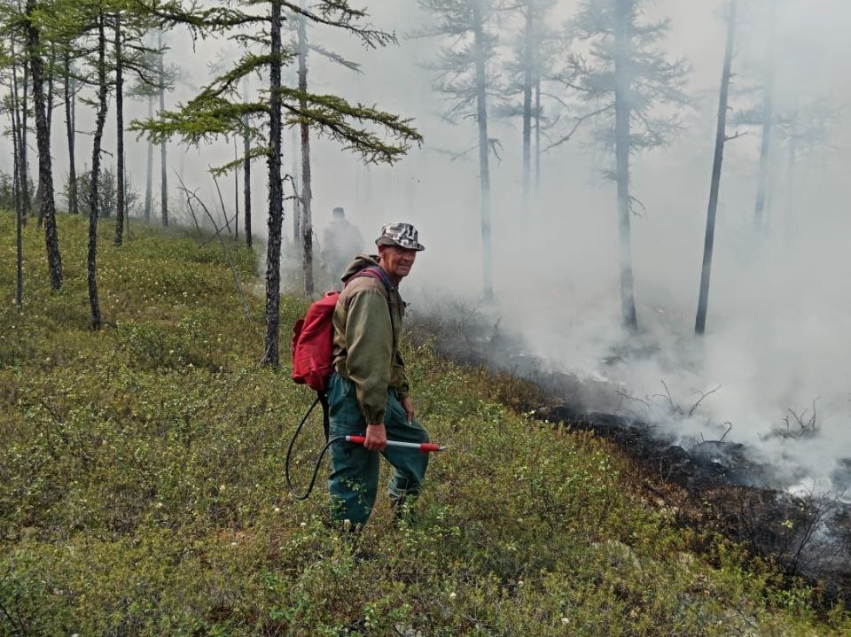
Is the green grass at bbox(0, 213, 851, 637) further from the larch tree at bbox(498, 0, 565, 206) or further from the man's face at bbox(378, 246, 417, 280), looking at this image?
the larch tree at bbox(498, 0, 565, 206)

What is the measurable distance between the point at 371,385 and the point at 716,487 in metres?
6.02

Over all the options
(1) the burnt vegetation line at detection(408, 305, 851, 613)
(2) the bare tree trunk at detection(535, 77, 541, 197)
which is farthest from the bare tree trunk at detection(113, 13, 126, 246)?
(2) the bare tree trunk at detection(535, 77, 541, 197)

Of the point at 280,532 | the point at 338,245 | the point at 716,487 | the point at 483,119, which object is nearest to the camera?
the point at 280,532

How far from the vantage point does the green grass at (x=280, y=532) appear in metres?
3.04

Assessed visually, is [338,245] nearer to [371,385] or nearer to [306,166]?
[306,166]

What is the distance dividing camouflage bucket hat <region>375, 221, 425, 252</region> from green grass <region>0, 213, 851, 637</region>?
1.86 m

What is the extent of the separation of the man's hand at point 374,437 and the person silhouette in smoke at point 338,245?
15865 mm

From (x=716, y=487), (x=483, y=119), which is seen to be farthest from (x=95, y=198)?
(x=483, y=119)

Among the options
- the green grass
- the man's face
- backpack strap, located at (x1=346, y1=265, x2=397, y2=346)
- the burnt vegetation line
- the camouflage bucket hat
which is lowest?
the burnt vegetation line

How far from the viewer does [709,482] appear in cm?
757

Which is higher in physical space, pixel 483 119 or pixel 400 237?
pixel 483 119

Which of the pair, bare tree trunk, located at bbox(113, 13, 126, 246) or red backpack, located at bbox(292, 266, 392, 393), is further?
bare tree trunk, located at bbox(113, 13, 126, 246)

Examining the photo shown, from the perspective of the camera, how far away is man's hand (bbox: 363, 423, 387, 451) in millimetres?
3438

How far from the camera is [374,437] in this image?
3438 millimetres
